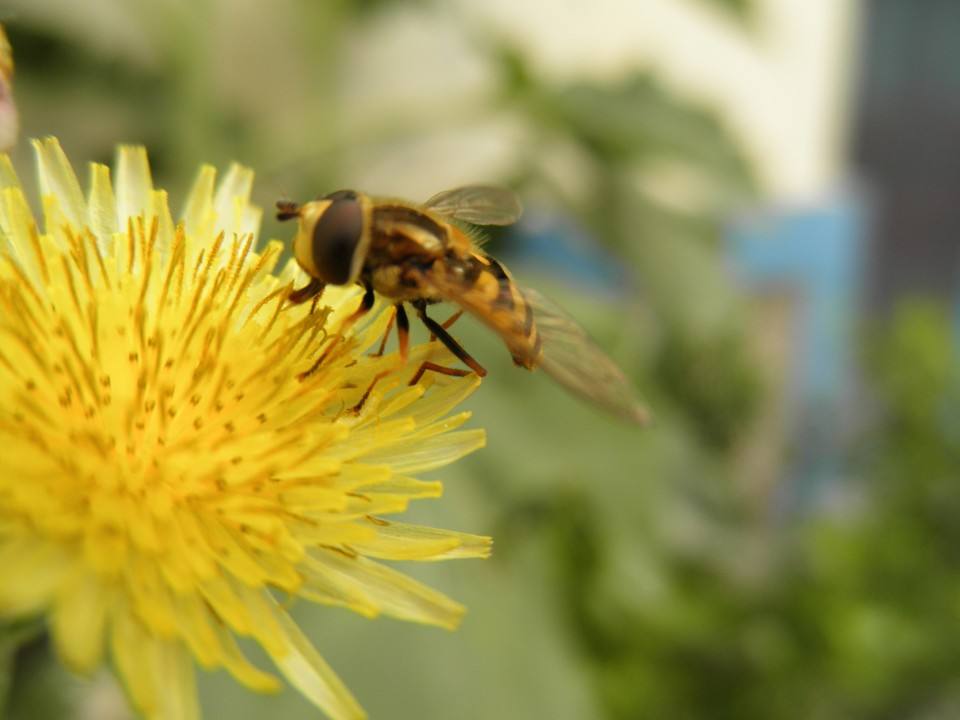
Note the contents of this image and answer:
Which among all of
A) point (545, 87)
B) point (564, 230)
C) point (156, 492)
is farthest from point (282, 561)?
point (564, 230)

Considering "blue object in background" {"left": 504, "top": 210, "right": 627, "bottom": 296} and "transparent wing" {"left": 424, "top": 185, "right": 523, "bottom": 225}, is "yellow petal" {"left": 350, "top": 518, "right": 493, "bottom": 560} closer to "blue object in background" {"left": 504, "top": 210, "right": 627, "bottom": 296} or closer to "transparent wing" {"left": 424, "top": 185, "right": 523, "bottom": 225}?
"transparent wing" {"left": 424, "top": 185, "right": 523, "bottom": 225}

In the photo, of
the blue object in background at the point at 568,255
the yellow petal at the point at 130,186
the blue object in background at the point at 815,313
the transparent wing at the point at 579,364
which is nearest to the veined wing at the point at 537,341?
the transparent wing at the point at 579,364

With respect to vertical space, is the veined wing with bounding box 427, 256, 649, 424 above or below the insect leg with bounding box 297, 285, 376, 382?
below

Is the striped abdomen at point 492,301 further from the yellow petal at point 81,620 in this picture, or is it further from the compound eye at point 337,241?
the yellow petal at point 81,620

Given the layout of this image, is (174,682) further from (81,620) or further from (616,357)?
(616,357)

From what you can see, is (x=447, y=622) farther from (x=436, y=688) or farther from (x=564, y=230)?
(x=564, y=230)

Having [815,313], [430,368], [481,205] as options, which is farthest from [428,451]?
[815,313]

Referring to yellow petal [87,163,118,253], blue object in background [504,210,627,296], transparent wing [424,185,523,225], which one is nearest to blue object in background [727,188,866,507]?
blue object in background [504,210,627,296]
